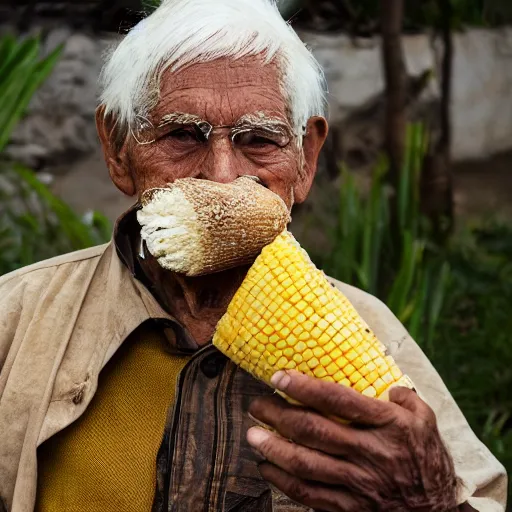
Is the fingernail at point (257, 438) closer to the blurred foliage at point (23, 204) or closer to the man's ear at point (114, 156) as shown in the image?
the man's ear at point (114, 156)

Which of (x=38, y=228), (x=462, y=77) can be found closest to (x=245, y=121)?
(x=38, y=228)

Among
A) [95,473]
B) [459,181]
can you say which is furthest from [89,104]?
[95,473]

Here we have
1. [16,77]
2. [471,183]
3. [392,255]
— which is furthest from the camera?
[471,183]

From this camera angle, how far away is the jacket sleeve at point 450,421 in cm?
231

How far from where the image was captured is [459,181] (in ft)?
19.2

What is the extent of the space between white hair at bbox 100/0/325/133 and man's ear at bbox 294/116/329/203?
0.10 m

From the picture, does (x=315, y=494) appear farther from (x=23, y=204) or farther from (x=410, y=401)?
(x=23, y=204)

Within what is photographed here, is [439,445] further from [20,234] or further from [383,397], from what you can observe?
[20,234]

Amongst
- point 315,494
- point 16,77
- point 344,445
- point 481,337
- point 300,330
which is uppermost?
point 300,330

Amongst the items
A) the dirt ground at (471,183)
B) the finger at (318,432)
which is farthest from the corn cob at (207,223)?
the dirt ground at (471,183)

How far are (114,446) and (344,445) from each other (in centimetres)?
67

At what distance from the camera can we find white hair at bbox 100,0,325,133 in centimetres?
229

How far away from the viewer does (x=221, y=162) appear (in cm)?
226

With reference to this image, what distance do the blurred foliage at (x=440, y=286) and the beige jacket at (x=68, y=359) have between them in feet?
4.21
